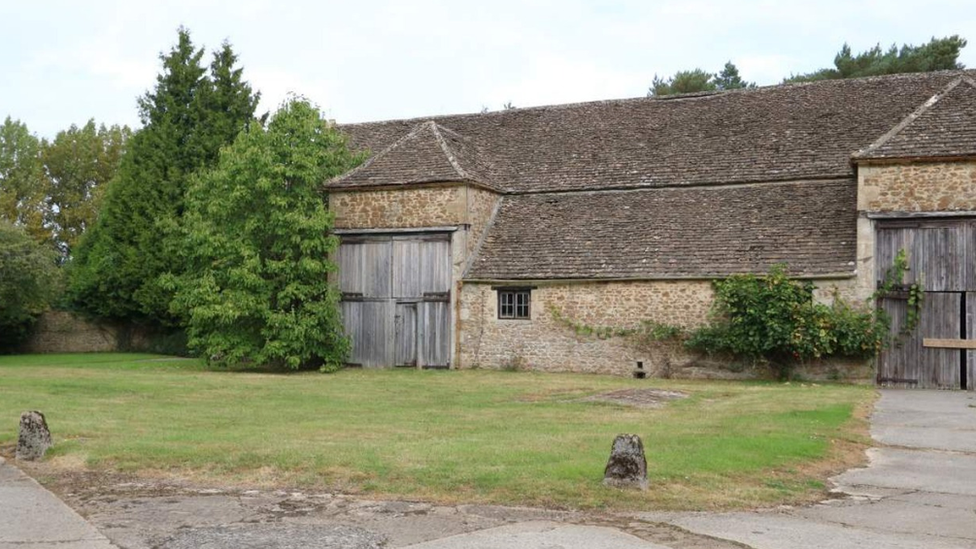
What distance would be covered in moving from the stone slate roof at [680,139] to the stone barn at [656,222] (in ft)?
0.20

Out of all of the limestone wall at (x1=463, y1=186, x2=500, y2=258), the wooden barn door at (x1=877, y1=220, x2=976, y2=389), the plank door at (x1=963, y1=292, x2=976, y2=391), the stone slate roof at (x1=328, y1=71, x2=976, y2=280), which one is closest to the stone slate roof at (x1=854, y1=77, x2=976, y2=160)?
the stone slate roof at (x1=328, y1=71, x2=976, y2=280)

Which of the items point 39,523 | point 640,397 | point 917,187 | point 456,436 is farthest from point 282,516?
point 917,187

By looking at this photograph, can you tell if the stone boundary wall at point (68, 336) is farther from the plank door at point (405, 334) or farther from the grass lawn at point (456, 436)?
the grass lawn at point (456, 436)

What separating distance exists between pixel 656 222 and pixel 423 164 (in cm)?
656

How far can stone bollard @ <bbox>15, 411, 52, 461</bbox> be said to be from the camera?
10.8m

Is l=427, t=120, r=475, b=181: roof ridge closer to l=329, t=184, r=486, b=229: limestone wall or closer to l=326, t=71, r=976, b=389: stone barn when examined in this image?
l=326, t=71, r=976, b=389: stone barn

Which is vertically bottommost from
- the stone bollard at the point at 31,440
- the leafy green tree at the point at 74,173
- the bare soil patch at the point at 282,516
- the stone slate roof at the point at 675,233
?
the bare soil patch at the point at 282,516

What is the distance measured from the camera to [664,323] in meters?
23.6

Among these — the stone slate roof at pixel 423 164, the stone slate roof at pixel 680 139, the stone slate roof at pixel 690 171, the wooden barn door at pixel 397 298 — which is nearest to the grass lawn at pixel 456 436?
the stone slate roof at pixel 690 171

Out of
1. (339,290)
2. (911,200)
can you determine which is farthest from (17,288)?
(911,200)

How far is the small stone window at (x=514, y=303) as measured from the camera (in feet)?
82.7

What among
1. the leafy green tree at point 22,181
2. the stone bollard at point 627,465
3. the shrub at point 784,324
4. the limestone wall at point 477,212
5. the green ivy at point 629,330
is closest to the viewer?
the stone bollard at point 627,465

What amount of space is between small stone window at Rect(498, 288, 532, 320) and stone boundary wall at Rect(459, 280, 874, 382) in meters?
0.16

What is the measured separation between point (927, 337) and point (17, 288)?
99.6 feet
